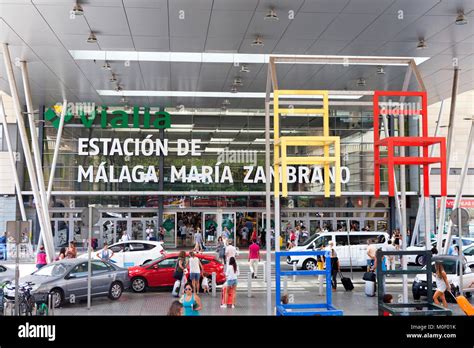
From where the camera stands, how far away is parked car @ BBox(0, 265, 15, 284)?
13265 mm

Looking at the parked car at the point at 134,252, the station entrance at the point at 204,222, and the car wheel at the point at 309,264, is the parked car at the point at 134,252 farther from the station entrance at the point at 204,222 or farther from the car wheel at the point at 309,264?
the station entrance at the point at 204,222

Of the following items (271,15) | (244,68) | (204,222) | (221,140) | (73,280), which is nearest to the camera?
(271,15)

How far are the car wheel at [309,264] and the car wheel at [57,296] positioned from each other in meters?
9.74

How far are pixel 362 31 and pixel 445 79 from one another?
5886 millimetres

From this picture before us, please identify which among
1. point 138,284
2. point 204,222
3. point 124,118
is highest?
point 124,118

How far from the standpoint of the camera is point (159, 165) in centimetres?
2602

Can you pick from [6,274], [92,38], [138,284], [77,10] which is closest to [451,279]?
[138,284]

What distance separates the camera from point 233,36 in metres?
13.7

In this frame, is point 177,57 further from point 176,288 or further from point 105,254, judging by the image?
point 105,254

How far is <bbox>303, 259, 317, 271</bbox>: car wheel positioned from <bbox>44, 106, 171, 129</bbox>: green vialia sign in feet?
31.1

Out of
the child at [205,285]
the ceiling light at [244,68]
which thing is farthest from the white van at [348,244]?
the ceiling light at [244,68]

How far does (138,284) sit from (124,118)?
10.9 metres
